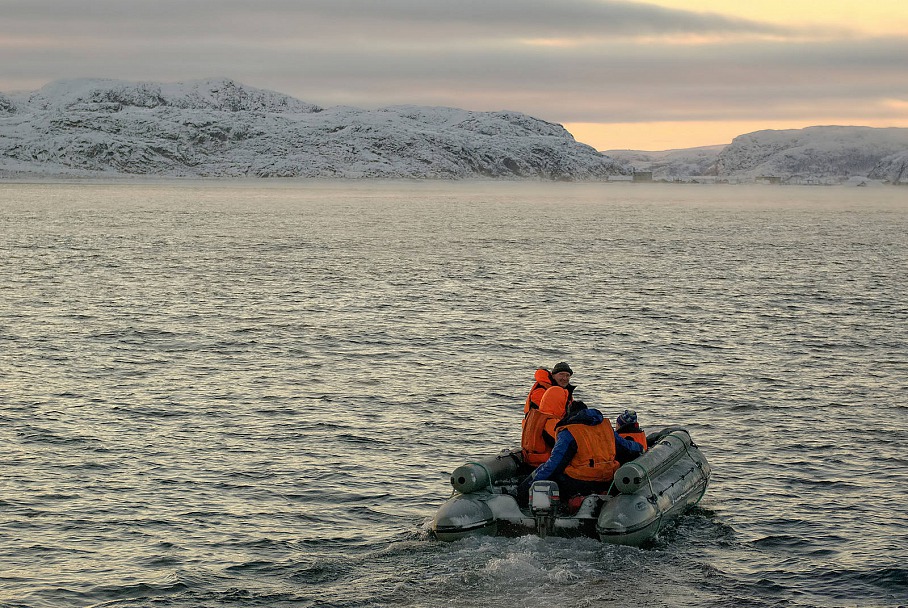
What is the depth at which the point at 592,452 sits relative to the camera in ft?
55.8

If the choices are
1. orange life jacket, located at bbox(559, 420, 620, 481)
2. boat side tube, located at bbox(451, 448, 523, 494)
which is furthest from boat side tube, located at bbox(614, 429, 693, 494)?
boat side tube, located at bbox(451, 448, 523, 494)

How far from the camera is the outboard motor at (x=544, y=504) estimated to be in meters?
16.3

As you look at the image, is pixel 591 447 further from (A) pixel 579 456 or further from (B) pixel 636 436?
(B) pixel 636 436

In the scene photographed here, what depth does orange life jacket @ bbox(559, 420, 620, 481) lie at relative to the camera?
16891 mm

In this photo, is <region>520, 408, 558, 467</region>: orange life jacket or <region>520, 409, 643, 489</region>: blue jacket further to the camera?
<region>520, 408, 558, 467</region>: orange life jacket

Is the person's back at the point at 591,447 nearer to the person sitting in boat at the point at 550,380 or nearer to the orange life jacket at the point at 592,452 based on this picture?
the orange life jacket at the point at 592,452

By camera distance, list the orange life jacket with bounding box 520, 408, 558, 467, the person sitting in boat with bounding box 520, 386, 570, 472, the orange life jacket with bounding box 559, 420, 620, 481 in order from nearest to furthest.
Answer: the orange life jacket with bounding box 559, 420, 620, 481, the person sitting in boat with bounding box 520, 386, 570, 472, the orange life jacket with bounding box 520, 408, 558, 467

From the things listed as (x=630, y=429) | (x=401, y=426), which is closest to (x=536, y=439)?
(x=630, y=429)

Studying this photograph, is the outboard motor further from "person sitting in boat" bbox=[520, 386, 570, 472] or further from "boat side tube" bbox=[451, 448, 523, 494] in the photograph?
"person sitting in boat" bbox=[520, 386, 570, 472]

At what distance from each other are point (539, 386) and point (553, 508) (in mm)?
2168

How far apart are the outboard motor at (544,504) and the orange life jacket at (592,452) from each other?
70cm

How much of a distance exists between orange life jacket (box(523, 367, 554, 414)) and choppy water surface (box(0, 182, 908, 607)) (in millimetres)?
2475

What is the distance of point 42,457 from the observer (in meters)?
21.7

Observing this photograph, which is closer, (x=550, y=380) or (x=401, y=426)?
(x=550, y=380)
